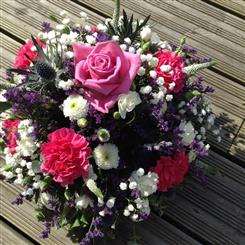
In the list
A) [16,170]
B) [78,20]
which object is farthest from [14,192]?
[78,20]

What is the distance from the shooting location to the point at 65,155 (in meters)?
1.16

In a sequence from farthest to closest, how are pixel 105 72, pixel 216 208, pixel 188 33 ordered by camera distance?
pixel 188 33 → pixel 216 208 → pixel 105 72

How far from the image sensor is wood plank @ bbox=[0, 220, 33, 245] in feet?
4.77

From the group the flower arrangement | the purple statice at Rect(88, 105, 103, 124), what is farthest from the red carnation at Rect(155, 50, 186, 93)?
the purple statice at Rect(88, 105, 103, 124)

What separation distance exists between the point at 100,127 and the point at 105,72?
0.14 m

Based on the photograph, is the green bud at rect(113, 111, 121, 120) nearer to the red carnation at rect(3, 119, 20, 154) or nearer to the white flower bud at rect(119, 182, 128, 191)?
the white flower bud at rect(119, 182, 128, 191)

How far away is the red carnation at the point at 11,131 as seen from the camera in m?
1.31

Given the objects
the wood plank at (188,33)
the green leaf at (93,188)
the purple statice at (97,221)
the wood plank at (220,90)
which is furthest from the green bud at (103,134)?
the wood plank at (188,33)

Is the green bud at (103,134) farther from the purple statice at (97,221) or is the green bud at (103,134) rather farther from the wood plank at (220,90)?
the wood plank at (220,90)

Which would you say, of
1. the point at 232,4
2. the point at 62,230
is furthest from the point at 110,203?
the point at 232,4

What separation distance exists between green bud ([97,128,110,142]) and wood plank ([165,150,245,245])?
0.38 meters

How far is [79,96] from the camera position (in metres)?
1.18

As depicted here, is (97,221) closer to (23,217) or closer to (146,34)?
(23,217)

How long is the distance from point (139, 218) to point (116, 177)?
0.13m
